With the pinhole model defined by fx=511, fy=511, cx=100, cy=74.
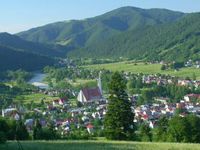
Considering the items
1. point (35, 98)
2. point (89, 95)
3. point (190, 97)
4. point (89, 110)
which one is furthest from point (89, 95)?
point (190, 97)

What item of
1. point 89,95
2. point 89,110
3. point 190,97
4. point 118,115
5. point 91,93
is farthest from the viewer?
point 91,93

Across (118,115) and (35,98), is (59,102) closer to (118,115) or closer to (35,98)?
(35,98)

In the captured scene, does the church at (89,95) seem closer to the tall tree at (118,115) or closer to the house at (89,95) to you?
the house at (89,95)

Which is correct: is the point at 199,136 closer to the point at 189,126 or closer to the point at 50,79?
the point at 189,126

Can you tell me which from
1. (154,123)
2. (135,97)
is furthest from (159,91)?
(154,123)

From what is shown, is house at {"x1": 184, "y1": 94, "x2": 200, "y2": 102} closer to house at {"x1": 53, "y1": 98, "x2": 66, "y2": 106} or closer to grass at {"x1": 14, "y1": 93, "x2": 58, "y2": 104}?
house at {"x1": 53, "y1": 98, "x2": 66, "y2": 106}

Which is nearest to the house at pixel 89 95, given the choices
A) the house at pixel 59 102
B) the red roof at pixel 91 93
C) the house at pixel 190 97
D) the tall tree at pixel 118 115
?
the red roof at pixel 91 93

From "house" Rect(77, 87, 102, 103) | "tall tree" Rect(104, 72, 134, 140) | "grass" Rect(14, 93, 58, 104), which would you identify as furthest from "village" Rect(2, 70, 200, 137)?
"tall tree" Rect(104, 72, 134, 140)
